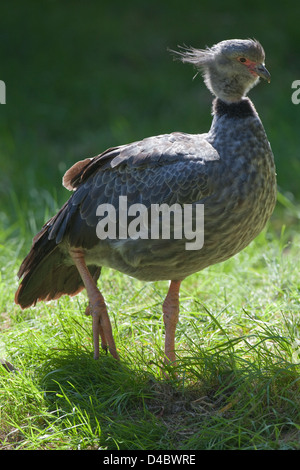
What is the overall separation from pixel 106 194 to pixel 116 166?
0.13 metres

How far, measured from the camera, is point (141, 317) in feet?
11.5

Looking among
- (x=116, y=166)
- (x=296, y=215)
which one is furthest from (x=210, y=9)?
(x=116, y=166)

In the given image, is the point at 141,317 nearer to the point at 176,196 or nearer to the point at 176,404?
the point at 176,404

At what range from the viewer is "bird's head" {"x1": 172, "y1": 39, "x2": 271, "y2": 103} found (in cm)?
301

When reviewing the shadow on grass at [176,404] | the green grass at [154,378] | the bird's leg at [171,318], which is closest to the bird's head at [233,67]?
the bird's leg at [171,318]

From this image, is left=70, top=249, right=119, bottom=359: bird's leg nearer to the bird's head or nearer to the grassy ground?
the grassy ground

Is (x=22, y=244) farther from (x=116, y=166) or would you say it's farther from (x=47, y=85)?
(x=47, y=85)

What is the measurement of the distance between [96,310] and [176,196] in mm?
664

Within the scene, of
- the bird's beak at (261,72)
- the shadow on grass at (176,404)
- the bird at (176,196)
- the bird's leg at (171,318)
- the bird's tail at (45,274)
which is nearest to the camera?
the shadow on grass at (176,404)

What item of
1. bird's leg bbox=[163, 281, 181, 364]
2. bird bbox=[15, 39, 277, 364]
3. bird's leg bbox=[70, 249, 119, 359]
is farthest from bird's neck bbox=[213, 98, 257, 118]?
bird's leg bbox=[70, 249, 119, 359]

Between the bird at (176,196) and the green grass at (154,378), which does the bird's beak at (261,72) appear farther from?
the green grass at (154,378)

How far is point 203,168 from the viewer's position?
2883 millimetres

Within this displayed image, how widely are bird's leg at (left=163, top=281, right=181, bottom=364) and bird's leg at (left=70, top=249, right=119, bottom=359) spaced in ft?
0.78

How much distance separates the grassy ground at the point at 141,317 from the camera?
271 cm
